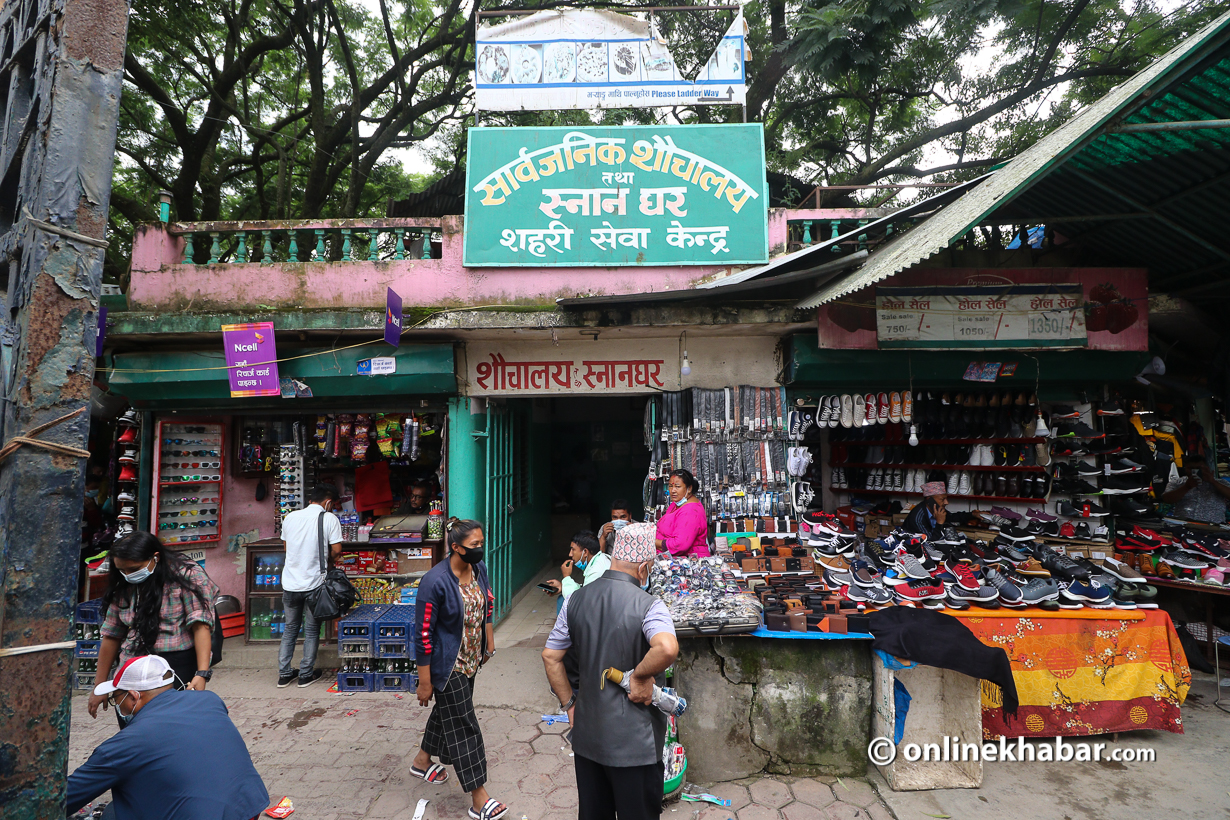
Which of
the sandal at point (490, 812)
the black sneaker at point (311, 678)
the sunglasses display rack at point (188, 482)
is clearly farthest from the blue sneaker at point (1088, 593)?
the sunglasses display rack at point (188, 482)

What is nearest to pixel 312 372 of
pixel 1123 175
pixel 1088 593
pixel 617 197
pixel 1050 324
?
pixel 617 197

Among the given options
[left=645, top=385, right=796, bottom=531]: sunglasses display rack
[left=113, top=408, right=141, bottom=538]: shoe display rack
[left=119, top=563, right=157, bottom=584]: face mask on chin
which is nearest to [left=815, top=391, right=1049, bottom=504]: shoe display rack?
[left=645, top=385, right=796, bottom=531]: sunglasses display rack

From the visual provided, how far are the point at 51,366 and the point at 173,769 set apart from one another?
5.12 ft

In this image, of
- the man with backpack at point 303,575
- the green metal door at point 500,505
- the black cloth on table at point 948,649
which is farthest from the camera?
the green metal door at point 500,505

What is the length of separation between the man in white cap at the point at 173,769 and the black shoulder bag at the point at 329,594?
3.30m

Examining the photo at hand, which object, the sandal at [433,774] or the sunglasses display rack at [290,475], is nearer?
the sandal at [433,774]

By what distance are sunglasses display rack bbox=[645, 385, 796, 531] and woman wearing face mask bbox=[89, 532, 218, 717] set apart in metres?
4.29

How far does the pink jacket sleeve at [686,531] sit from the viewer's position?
17.0 ft

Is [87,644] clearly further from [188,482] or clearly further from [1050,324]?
[1050,324]

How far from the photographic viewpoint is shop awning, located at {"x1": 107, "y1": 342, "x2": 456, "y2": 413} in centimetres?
644

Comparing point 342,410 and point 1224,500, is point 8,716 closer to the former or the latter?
point 342,410

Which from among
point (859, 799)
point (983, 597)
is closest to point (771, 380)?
point (983, 597)

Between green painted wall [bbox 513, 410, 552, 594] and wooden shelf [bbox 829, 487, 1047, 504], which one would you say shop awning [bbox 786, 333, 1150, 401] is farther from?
green painted wall [bbox 513, 410, 552, 594]

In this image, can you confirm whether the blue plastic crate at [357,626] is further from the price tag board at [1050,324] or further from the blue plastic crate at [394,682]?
the price tag board at [1050,324]
